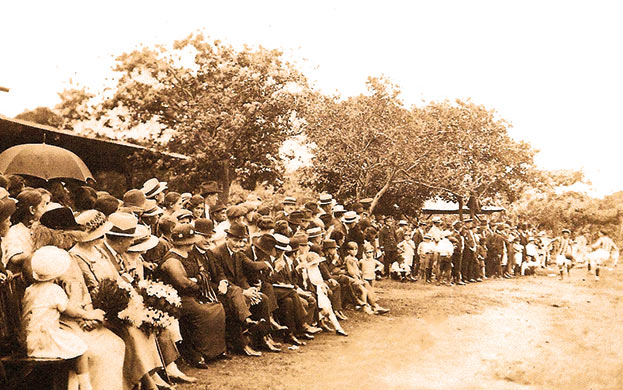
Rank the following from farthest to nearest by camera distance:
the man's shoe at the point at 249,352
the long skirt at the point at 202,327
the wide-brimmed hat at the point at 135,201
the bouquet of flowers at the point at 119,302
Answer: the wide-brimmed hat at the point at 135,201 < the man's shoe at the point at 249,352 < the long skirt at the point at 202,327 < the bouquet of flowers at the point at 119,302

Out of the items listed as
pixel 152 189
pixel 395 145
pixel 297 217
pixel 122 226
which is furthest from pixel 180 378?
pixel 395 145

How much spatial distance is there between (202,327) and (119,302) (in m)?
1.93

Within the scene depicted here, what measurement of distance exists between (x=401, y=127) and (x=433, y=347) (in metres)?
12.8

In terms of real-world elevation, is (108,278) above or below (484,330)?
above

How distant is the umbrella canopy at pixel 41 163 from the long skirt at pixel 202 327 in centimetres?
362

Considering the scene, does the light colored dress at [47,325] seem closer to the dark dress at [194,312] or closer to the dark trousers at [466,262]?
the dark dress at [194,312]

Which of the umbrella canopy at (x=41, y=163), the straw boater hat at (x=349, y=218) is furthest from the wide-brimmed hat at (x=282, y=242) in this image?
the straw boater hat at (x=349, y=218)

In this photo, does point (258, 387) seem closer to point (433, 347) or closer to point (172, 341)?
point (172, 341)

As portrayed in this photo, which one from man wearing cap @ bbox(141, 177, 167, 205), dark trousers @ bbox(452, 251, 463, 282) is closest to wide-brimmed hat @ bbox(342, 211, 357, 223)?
Result: man wearing cap @ bbox(141, 177, 167, 205)

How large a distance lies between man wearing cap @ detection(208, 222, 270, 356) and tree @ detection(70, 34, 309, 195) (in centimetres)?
1251

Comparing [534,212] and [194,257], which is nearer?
[194,257]

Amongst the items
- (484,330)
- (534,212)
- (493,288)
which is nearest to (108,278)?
(484,330)

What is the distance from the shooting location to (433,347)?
8070mm

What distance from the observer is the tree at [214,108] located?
2025cm
